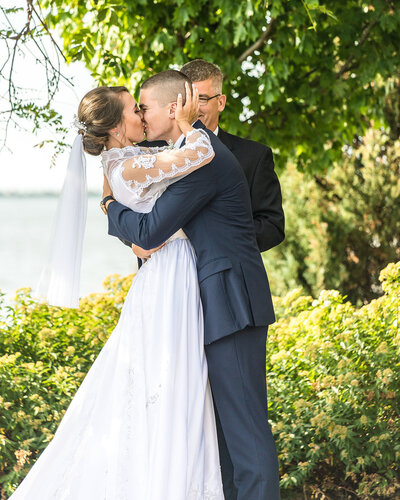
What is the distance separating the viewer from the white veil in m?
2.85

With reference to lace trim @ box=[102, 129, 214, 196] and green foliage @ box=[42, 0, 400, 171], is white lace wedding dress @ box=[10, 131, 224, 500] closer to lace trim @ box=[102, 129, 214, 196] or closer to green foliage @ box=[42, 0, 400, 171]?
lace trim @ box=[102, 129, 214, 196]

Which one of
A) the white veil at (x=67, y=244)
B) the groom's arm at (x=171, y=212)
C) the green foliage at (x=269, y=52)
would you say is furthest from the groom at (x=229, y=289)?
the green foliage at (x=269, y=52)

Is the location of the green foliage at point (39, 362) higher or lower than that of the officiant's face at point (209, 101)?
lower

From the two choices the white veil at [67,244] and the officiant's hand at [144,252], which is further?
the white veil at [67,244]

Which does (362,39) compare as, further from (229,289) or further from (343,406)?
(229,289)

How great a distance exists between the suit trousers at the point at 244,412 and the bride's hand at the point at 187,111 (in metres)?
0.81

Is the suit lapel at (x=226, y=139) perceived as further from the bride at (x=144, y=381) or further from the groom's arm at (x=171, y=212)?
the groom's arm at (x=171, y=212)

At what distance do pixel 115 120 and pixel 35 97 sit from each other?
141 centimetres

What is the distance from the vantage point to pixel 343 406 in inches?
150

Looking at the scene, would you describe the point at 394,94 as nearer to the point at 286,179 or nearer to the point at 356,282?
the point at 286,179

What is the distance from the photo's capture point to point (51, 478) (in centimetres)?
274

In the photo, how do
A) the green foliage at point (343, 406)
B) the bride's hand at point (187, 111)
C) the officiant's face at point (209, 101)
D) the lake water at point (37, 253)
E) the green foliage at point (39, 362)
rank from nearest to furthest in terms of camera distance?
the bride's hand at point (187, 111) → the officiant's face at point (209, 101) → the green foliage at point (343, 406) → the green foliage at point (39, 362) → the lake water at point (37, 253)

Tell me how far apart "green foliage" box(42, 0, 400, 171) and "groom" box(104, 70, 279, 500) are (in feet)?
10.3

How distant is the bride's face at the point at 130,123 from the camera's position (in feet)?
8.97
